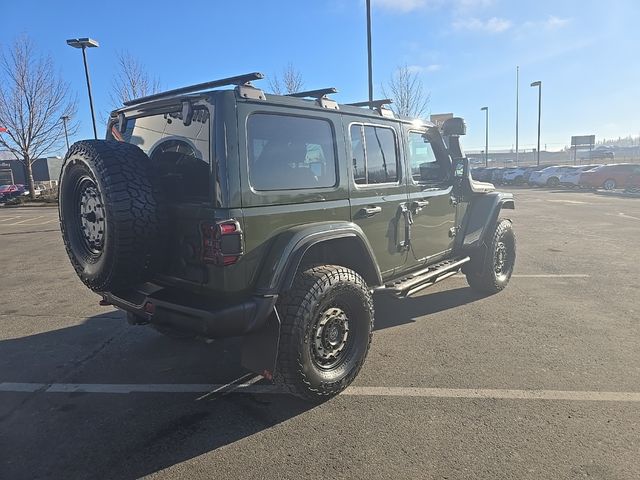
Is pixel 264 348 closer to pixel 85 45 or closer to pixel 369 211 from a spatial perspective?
pixel 369 211

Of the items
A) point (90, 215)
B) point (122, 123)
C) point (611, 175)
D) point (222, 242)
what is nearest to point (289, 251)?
point (222, 242)

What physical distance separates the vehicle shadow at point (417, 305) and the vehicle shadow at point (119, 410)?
5.62ft

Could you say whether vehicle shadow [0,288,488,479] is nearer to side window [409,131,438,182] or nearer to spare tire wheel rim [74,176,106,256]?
spare tire wheel rim [74,176,106,256]

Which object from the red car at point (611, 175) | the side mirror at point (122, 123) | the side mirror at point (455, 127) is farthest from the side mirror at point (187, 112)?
the red car at point (611, 175)

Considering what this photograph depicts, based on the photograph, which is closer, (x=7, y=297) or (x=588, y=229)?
(x=7, y=297)

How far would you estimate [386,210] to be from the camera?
397cm

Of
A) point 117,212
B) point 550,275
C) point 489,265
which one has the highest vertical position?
point 117,212

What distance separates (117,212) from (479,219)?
4194mm

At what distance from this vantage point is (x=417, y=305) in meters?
5.52

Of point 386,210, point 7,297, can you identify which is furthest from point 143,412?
point 7,297

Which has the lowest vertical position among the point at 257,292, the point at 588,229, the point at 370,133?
the point at 588,229

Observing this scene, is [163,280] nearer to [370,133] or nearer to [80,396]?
[80,396]

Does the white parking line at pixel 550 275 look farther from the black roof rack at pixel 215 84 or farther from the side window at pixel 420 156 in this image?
the black roof rack at pixel 215 84

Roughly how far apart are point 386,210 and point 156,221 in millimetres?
1973
